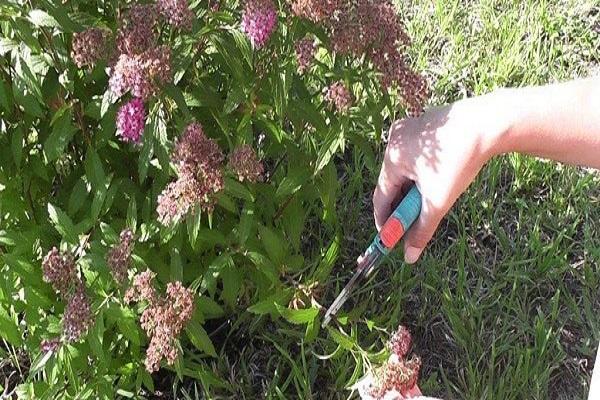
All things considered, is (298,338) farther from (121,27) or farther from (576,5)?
(576,5)

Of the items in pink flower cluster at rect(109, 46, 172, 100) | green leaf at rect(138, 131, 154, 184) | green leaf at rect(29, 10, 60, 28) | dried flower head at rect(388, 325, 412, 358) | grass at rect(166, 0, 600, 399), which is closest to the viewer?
pink flower cluster at rect(109, 46, 172, 100)

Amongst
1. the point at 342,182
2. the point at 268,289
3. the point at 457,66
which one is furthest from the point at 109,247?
the point at 457,66

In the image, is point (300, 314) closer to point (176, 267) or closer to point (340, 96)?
point (176, 267)

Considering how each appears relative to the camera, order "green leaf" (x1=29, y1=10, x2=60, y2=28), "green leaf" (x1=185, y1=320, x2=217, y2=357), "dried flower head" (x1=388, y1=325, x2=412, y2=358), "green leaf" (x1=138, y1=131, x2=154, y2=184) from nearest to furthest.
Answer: "green leaf" (x1=29, y1=10, x2=60, y2=28) < "green leaf" (x1=138, y1=131, x2=154, y2=184) < "dried flower head" (x1=388, y1=325, x2=412, y2=358) < "green leaf" (x1=185, y1=320, x2=217, y2=357)

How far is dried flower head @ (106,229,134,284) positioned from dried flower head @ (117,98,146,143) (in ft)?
0.65

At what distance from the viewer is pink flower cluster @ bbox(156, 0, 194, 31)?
5.22 feet

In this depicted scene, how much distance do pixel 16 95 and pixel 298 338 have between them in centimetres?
107

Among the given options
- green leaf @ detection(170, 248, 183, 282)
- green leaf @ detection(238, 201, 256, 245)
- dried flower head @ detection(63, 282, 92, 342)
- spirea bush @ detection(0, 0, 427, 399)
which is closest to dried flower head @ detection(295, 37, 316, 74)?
spirea bush @ detection(0, 0, 427, 399)

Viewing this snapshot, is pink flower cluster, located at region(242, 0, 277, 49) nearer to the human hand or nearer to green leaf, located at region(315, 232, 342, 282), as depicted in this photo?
the human hand

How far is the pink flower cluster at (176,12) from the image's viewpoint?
159cm

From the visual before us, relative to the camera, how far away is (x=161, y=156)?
1791 millimetres

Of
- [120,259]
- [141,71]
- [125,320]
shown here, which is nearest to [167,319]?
[120,259]

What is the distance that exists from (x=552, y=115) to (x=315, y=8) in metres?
0.48

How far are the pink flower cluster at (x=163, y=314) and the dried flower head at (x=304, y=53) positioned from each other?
0.48 meters
